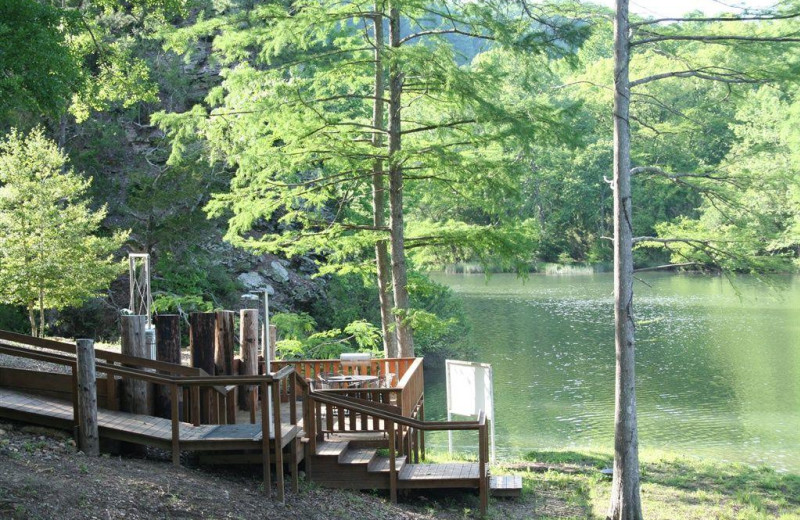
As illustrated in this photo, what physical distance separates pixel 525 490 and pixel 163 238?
15293 mm

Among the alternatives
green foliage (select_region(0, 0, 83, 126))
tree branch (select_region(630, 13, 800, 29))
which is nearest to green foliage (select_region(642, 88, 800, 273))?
tree branch (select_region(630, 13, 800, 29))

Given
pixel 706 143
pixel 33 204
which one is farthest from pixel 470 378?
pixel 706 143

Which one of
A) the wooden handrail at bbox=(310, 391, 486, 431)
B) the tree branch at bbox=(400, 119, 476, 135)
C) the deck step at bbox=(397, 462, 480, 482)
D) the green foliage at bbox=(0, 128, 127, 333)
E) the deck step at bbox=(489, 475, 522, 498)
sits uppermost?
the tree branch at bbox=(400, 119, 476, 135)

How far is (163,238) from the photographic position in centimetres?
2400

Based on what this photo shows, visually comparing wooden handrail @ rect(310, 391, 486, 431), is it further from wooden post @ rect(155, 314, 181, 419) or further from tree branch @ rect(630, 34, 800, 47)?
tree branch @ rect(630, 34, 800, 47)

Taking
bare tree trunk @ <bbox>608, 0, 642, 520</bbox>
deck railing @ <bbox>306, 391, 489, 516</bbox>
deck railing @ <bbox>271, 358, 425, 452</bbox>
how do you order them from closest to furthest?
deck railing @ <bbox>306, 391, 489, 516</bbox>
deck railing @ <bbox>271, 358, 425, 452</bbox>
bare tree trunk @ <bbox>608, 0, 642, 520</bbox>

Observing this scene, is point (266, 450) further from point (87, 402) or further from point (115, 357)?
point (115, 357)

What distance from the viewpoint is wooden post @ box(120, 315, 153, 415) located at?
9.12 m

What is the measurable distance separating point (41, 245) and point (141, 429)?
10.5 meters

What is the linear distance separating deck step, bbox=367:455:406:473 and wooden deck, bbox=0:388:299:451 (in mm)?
1245

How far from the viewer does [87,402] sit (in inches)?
314

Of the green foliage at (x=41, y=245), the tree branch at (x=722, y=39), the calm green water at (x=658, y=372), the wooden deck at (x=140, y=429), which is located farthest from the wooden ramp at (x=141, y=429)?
the green foliage at (x=41, y=245)

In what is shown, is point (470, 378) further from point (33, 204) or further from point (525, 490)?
point (33, 204)

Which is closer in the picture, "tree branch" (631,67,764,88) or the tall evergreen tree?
"tree branch" (631,67,764,88)
